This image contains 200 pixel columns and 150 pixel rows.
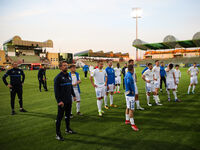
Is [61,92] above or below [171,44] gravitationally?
below

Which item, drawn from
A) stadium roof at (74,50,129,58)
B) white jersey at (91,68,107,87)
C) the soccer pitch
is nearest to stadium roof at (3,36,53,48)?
stadium roof at (74,50,129,58)

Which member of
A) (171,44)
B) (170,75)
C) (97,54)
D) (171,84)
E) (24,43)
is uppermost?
(24,43)

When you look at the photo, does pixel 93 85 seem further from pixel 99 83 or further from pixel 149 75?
pixel 149 75

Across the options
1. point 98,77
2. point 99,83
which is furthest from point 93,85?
point 98,77

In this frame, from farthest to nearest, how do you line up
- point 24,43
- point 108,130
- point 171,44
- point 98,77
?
1. point 24,43
2. point 171,44
3. point 98,77
4. point 108,130

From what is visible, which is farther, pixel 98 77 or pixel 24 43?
pixel 24 43

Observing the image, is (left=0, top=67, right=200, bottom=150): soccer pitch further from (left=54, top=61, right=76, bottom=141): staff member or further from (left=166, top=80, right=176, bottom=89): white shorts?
(left=166, top=80, right=176, bottom=89): white shorts

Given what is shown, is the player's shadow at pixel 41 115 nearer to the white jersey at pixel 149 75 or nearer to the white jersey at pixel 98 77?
the white jersey at pixel 98 77

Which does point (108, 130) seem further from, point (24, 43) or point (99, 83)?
point (24, 43)

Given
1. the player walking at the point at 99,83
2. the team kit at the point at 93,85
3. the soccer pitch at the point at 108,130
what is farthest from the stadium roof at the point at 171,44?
the player walking at the point at 99,83

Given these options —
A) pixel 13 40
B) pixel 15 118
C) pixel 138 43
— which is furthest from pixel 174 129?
pixel 13 40

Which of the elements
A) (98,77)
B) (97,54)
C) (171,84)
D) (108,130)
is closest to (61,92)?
(108,130)

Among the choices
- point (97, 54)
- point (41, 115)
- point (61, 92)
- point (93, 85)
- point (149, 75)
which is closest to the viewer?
point (61, 92)

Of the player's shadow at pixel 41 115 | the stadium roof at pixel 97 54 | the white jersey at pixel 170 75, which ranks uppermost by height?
the stadium roof at pixel 97 54
